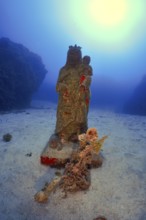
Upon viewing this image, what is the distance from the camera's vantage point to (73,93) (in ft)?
22.1

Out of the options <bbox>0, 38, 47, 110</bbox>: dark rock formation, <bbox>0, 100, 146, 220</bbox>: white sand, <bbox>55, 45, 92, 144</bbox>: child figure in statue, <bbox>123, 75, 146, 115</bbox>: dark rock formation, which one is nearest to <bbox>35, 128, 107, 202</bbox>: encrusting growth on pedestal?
<bbox>0, 100, 146, 220</bbox>: white sand

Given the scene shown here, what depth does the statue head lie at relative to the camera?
265 inches

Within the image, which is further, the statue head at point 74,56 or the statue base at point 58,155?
the statue head at point 74,56

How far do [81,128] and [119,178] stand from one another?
2.09 metres

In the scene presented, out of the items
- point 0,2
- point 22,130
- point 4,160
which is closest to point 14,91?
point 22,130

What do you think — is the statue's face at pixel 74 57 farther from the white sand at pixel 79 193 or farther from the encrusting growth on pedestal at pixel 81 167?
the white sand at pixel 79 193

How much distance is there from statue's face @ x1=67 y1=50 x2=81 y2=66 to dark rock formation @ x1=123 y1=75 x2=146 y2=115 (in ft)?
56.2

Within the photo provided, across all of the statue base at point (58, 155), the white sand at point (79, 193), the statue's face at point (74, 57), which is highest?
the statue's face at point (74, 57)

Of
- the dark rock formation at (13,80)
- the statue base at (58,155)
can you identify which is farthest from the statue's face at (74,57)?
the dark rock formation at (13,80)

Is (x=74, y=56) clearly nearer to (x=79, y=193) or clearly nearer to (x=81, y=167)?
(x=81, y=167)

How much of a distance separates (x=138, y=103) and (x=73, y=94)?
18698 millimetres

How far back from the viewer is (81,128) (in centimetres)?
702

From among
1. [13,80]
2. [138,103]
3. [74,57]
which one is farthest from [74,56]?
[138,103]

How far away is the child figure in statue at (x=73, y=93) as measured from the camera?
672 centimetres
